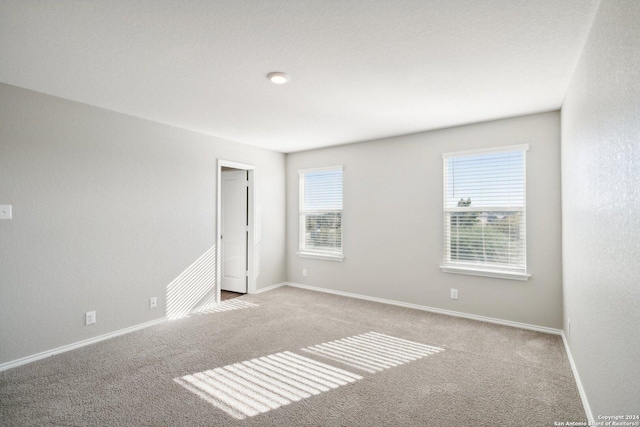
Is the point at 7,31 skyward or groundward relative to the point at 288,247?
skyward

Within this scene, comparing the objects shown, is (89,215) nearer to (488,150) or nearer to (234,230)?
(234,230)

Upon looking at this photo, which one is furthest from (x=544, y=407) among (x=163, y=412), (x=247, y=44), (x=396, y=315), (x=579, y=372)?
(x=247, y=44)

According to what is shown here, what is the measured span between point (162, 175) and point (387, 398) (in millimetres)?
3514

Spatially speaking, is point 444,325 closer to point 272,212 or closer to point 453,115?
point 453,115

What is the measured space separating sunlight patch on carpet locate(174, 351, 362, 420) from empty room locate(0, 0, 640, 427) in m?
0.02

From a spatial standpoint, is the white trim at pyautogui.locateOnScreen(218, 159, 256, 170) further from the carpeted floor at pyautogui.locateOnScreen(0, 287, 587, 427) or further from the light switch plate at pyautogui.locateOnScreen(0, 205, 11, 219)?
the light switch plate at pyautogui.locateOnScreen(0, 205, 11, 219)

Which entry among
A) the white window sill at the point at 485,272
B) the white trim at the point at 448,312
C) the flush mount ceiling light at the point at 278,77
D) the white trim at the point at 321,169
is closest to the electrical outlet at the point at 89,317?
the flush mount ceiling light at the point at 278,77

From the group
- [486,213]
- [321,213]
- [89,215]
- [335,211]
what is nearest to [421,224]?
[486,213]

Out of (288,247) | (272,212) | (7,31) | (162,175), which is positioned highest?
(7,31)

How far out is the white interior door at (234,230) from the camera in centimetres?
554

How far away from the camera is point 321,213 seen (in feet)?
18.4

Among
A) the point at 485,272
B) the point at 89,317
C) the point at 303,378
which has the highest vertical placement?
the point at 485,272

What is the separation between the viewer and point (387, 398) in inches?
92.2

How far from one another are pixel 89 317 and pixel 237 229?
2.60 meters
